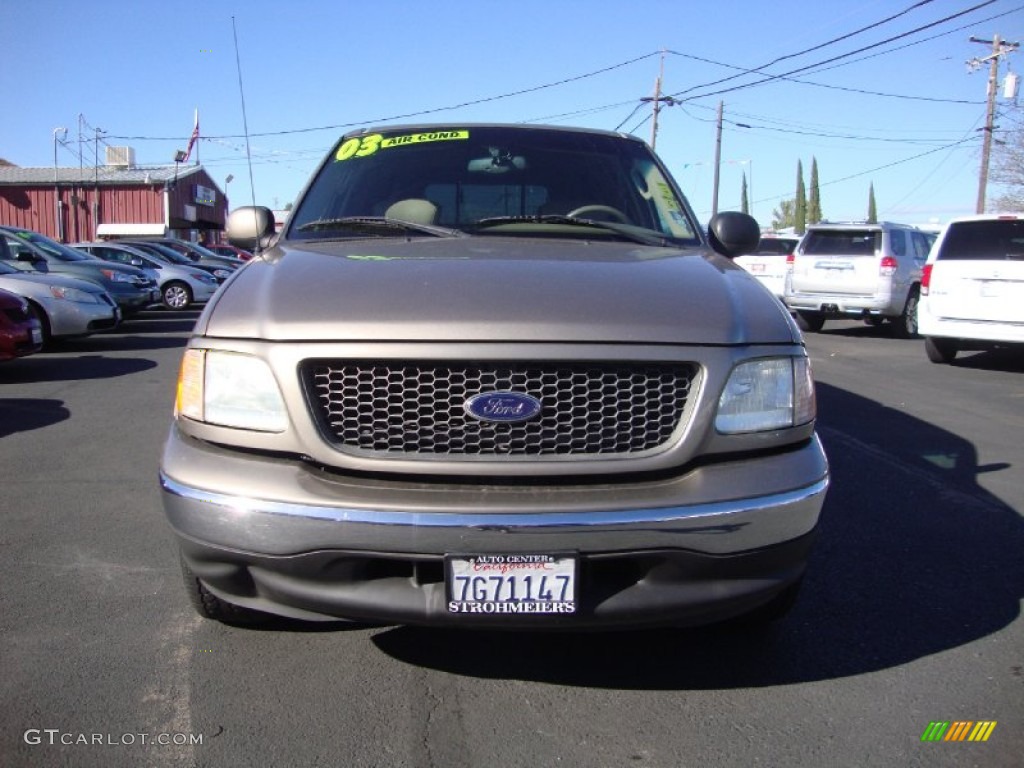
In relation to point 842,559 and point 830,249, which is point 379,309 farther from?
point 830,249

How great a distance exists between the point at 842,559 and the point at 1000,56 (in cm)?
3486

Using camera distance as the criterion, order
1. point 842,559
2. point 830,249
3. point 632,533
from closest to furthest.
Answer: point 632,533 < point 842,559 < point 830,249

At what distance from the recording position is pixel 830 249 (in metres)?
14.3

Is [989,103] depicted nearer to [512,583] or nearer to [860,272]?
[860,272]

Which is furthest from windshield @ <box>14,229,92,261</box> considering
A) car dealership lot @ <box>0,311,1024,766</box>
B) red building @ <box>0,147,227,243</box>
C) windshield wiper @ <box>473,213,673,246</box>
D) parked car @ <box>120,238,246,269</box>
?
red building @ <box>0,147,227,243</box>

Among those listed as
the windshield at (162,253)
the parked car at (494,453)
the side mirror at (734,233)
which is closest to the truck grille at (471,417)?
the parked car at (494,453)

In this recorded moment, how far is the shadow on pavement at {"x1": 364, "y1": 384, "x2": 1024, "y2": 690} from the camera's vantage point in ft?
9.43

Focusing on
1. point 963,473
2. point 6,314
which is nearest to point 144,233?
point 6,314

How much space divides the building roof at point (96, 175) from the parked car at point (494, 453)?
134 feet

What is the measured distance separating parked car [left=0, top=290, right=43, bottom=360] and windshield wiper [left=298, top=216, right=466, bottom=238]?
634cm

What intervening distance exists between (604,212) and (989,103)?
108 feet

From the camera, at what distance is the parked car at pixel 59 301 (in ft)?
34.6

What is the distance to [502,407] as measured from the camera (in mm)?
2400

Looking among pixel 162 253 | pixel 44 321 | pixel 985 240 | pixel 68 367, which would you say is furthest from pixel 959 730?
pixel 162 253
